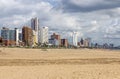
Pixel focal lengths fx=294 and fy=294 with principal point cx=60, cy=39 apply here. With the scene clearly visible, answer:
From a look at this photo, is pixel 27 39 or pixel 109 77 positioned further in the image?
pixel 27 39

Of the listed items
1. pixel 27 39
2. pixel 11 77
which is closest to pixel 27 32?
pixel 27 39

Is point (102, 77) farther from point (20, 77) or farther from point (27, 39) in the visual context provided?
point (27, 39)

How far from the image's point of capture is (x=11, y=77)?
17.6 meters

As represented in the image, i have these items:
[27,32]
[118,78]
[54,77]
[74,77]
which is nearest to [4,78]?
[54,77]

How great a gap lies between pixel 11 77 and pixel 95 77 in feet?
16.5

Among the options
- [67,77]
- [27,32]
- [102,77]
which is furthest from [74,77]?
[27,32]

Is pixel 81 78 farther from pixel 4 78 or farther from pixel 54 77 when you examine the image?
pixel 4 78

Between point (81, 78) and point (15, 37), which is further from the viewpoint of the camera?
point (15, 37)

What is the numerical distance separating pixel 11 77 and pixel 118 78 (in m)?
6.35

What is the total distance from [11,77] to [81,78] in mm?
4185

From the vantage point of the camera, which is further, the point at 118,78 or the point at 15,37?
the point at 15,37

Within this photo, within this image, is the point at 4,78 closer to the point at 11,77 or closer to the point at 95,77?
the point at 11,77

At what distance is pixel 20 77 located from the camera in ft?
57.7

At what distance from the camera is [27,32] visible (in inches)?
7766
